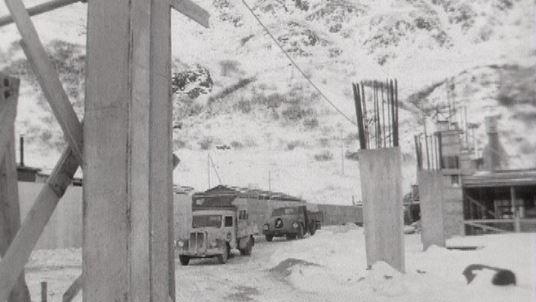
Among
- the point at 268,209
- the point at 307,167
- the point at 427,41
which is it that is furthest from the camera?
the point at 427,41

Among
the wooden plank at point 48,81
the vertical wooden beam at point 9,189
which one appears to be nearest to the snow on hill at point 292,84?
the vertical wooden beam at point 9,189

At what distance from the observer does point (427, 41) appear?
581 ft

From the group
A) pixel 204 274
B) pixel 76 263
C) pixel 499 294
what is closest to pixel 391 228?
pixel 499 294

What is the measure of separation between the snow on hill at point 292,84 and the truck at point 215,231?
43.6 feet

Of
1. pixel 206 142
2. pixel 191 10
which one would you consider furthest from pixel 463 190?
pixel 206 142

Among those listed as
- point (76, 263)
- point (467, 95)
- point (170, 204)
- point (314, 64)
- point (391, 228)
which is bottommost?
point (76, 263)

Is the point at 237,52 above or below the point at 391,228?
above

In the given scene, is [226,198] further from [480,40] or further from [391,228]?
[480,40]

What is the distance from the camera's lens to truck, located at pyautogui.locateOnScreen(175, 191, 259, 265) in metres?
19.6

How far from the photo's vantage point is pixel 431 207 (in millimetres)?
19297

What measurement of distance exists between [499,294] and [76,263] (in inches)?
633

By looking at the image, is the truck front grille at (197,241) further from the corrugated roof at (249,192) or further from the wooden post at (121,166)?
the wooden post at (121,166)

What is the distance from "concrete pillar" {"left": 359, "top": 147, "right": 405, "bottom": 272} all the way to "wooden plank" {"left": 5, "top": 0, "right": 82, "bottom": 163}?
10404 millimetres

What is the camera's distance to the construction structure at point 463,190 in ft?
63.1
